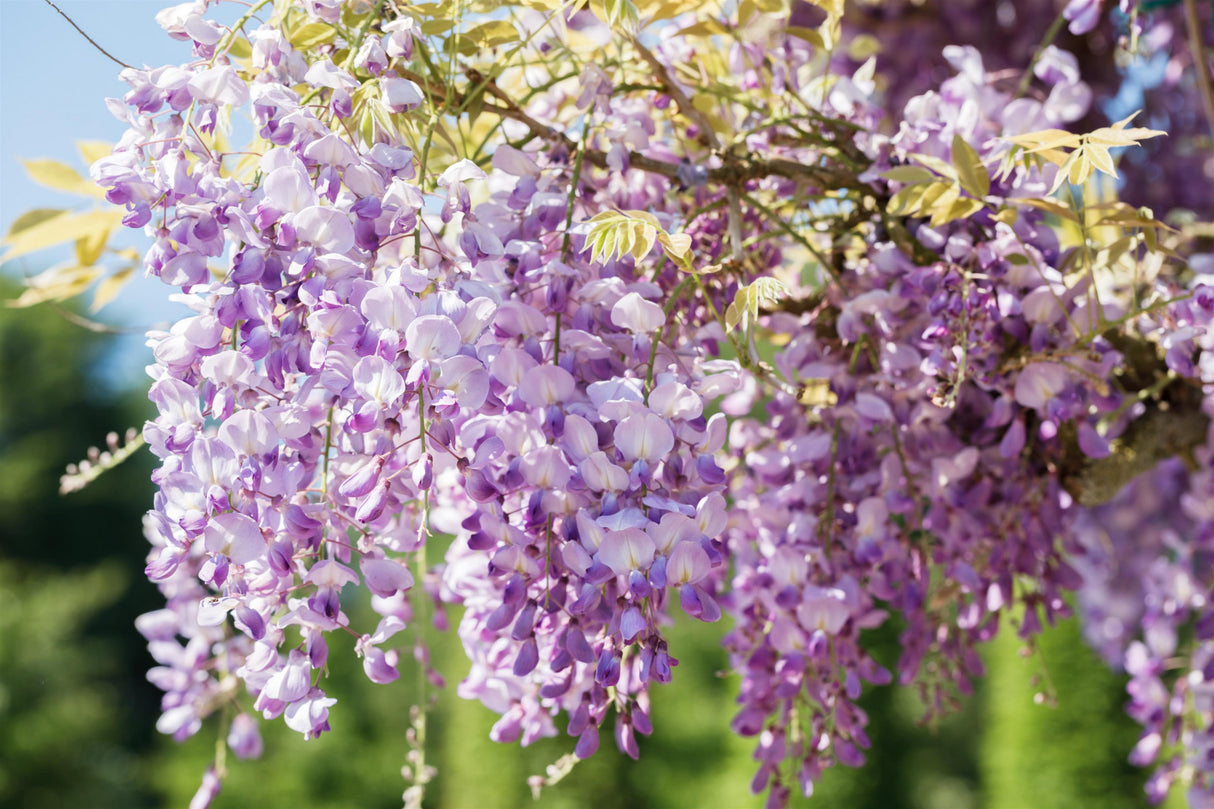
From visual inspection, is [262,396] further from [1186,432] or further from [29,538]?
[29,538]

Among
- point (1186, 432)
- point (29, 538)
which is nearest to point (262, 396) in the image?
point (1186, 432)

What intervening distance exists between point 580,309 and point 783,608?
11.1 inches

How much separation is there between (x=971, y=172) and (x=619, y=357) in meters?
0.25

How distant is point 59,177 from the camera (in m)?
0.88

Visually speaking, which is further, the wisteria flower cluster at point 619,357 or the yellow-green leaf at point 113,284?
the yellow-green leaf at point 113,284

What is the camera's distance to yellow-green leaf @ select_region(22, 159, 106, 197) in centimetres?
88

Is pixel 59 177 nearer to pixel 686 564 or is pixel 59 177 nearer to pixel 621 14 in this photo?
pixel 621 14

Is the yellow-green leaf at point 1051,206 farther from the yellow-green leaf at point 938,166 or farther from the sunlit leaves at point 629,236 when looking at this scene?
the sunlit leaves at point 629,236

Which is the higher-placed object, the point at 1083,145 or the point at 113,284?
the point at 1083,145

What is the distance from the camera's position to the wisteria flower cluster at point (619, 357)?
51 cm

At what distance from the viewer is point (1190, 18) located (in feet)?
3.01

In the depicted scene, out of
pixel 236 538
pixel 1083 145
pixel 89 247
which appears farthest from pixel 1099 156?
pixel 89 247

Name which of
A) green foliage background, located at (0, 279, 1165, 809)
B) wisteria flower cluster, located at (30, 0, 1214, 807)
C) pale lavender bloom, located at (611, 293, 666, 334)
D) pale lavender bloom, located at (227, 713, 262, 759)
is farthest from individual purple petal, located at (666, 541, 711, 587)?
green foliage background, located at (0, 279, 1165, 809)

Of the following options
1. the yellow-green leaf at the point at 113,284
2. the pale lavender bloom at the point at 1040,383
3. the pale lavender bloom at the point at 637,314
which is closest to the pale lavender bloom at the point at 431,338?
the pale lavender bloom at the point at 637,314
